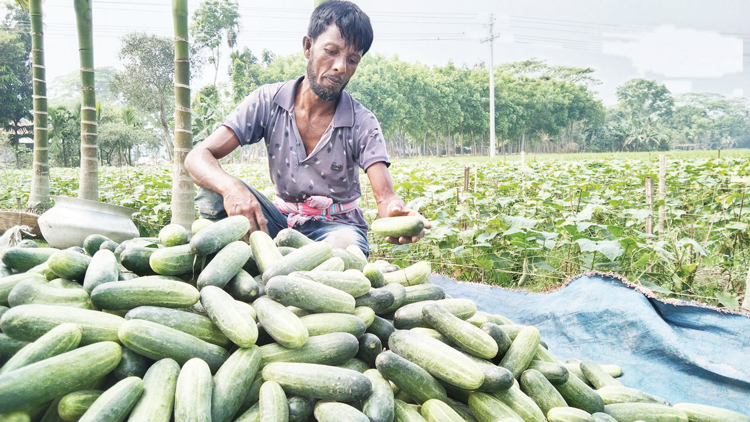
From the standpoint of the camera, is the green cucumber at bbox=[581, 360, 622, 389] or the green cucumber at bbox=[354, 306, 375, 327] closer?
the green cucumber at bbox=[354, 306, 375, 327]

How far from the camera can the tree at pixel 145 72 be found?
44.5 m

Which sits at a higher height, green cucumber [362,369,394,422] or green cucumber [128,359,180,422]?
green cucumber [128,359,180,422]

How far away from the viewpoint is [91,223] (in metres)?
4.57

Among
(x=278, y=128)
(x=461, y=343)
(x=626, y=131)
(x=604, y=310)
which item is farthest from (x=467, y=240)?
(x=626, y=131)

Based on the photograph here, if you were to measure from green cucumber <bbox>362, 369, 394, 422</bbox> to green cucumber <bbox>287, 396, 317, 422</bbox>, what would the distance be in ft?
0.61

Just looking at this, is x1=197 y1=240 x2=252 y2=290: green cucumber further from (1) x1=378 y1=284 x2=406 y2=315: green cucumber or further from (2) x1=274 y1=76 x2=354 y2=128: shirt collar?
(2) x1=274 y1=76 x2=354 y2=128: shirt collar

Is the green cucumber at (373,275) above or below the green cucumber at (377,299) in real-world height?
above

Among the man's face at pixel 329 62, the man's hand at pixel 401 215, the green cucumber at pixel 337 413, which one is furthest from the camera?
the man's face at pixel 329 62

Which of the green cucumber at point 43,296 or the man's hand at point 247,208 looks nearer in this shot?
the green cucumber at point 43,296

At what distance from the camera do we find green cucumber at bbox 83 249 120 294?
6.64ft

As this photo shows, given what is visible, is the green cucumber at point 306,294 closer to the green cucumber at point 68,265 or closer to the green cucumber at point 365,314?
the green cucumber at point 365,314

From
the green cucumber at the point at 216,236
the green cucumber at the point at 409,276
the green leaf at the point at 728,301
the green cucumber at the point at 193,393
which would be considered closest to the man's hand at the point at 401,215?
the green cucumber at the point at 409,276

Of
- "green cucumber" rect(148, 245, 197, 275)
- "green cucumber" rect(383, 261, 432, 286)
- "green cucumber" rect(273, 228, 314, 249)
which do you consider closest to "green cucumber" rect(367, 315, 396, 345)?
"green cucumber" rect(383, 261, 432, 286)

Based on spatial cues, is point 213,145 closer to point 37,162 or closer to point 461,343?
point 461,343
